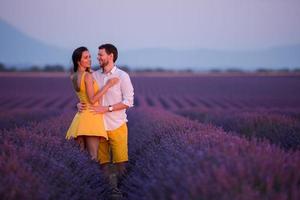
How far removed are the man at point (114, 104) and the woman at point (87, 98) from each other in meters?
0.10

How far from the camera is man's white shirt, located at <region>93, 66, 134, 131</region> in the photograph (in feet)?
19.9

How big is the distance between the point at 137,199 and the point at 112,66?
216cm

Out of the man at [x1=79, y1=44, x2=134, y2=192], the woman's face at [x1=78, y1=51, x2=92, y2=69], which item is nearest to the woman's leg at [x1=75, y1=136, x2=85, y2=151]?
the man at [x1=79, y1=44, x2=134, y2=192]

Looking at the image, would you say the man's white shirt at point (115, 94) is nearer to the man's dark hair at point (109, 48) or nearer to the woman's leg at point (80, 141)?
the man's dark hair at point (109, 48)

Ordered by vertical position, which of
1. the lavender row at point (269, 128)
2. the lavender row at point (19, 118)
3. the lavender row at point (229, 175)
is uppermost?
the lavender row at point (229, 175)

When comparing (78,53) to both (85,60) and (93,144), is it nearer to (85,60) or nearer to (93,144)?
(85,60)

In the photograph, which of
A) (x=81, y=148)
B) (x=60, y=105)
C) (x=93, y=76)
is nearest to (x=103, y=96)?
(x=93, y=76)

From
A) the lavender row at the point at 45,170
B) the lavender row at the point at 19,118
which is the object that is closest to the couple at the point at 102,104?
the lavender row at the point at 45,170

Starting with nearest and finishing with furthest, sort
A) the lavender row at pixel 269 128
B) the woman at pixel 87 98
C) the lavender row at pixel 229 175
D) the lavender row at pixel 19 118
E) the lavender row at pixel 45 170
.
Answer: the lavender row at pixel 229 175, the lavender row at pixel 45 170, the woman at pixel 87 98, the lavender row at pixel 269 128, the lavender row at pixel 19 118

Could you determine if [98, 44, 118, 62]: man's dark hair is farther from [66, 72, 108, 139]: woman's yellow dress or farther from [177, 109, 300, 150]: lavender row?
[177, 109, 300, 150]: lavender row

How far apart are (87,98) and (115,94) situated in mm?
335

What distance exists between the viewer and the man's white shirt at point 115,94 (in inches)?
239

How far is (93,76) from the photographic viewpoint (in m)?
6.24

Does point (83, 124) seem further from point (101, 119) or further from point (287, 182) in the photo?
point (287, 182)
